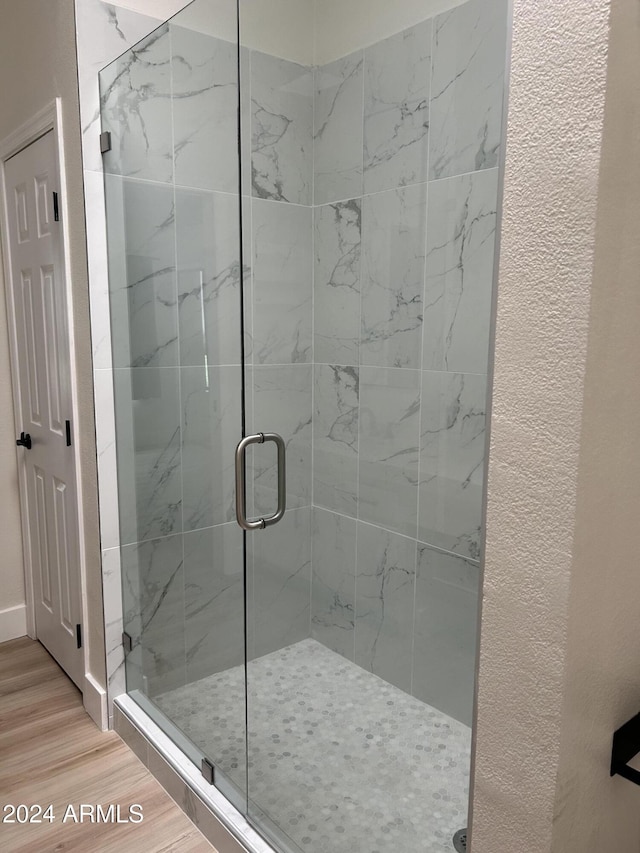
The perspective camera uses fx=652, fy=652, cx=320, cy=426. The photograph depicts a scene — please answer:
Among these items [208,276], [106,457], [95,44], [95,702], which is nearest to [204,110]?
[208,276]

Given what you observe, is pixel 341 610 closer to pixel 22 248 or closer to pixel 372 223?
pixel 372 223

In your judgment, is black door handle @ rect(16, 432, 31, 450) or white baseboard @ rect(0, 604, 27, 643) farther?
white baseboard @ rect(0, 604, 27, 643)

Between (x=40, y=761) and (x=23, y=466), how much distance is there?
128 centimetres

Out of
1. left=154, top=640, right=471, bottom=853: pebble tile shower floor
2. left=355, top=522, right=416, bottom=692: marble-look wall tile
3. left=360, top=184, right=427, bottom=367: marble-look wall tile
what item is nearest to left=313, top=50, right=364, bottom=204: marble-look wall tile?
left=360, top=184, right=427, bottom=367: marble-look wall tile

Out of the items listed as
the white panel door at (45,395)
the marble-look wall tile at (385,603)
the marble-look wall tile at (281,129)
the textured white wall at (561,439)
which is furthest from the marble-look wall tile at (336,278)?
the textured white wall at (561,439)

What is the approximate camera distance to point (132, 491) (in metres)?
2.29

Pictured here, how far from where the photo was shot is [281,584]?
6.98 ft

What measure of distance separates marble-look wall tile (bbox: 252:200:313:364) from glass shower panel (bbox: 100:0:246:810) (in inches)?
3.7

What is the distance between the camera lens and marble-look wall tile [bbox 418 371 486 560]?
2.00 m

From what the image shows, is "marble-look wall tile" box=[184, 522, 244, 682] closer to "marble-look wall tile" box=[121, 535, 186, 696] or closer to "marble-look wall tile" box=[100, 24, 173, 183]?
"marble-look wall tile" box=[121, 535, 186, 696]

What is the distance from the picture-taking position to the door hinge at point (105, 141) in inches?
83.5

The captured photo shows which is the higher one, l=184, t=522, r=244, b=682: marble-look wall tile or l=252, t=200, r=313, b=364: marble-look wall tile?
l=252, t=200, r=313, b=364: marble-look wall tile

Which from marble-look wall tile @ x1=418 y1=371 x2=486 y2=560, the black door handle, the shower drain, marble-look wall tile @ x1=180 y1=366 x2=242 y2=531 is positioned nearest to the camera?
the shower drain

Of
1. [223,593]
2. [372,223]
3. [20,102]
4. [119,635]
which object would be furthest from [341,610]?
[20,102]
